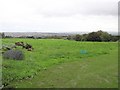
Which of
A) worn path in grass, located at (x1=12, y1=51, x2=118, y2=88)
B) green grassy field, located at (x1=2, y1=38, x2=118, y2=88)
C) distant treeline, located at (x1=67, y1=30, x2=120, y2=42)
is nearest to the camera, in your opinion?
worn path in grass, located at (x1=12, y1=51, x2=118, y2=88)

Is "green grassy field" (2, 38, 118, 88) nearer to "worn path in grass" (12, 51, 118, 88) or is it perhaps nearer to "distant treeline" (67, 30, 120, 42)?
"worn path in grass" (12, 51, 118, 88)

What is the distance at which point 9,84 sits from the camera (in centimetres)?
1066

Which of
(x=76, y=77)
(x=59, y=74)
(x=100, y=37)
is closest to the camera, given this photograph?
(x=76, y=77)

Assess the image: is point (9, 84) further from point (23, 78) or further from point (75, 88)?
point (75, 88)

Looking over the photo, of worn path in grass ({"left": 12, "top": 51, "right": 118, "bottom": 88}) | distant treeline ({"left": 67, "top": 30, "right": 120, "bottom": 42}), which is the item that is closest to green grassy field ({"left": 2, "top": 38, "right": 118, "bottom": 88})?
worn path in grass ({"left": 12, "top": 51, "right": 118, "bottom": 88})

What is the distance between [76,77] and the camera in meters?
12.0

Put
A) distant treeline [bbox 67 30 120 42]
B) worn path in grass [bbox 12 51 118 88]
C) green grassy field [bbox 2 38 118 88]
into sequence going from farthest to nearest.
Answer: distant treeline [bbox 67 30 120 42] < green grassy field [bbox 2 38 118 88] < worn path in grass [bbox 12 51 118 88]

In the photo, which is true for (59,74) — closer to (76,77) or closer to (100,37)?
(76,77)

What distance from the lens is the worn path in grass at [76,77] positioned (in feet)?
Answer: 35.1

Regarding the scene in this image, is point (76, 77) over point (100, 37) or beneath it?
beneath

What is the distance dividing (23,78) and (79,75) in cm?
275

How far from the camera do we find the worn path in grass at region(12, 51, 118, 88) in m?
10.7

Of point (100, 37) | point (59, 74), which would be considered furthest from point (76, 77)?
point (100, 37)

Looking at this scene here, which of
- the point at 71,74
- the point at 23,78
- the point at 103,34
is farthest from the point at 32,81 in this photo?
the point at 103,34
